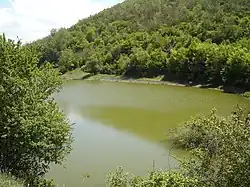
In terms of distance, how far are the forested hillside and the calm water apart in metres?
6.07

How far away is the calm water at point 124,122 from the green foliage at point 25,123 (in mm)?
4661

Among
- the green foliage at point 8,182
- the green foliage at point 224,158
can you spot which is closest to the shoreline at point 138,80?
the green foliage at point 8,182

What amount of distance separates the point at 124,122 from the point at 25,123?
22.1 meters

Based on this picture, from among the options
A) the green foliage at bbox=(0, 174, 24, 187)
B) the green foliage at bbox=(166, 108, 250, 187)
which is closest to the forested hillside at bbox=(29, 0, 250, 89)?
the green foliage at bbox=(0, 174, 24, 187)

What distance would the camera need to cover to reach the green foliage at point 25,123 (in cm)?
1580

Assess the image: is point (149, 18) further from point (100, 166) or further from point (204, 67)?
point (100, 166)

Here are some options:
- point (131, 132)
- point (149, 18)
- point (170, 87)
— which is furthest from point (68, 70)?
point (131, 132)

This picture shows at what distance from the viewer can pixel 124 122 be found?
37.3 m

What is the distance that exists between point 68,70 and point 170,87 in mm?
41870

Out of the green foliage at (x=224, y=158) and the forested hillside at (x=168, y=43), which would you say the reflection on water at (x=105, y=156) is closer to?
the green foliage at (x=224, y=158)

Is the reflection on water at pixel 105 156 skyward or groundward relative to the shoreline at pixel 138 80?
groundward

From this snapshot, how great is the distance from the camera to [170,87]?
209 feet

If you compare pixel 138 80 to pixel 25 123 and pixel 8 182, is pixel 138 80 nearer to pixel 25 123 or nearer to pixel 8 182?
pixel 25 123

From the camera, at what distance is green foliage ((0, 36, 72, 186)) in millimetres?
15797
